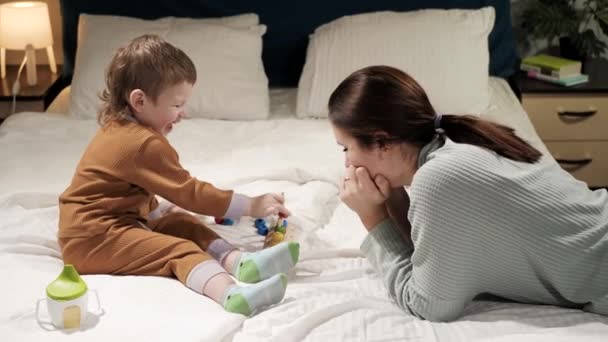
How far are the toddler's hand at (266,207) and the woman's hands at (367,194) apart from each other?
11.9 inches

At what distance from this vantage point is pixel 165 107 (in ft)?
6.15

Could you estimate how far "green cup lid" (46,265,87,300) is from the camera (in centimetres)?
150

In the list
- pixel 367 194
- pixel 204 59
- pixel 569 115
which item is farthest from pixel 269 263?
pixel 569 115

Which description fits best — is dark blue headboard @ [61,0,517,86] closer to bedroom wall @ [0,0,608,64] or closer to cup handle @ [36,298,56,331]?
bedroom wall @ [0,0,608,64]

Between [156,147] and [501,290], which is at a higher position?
[156,147]

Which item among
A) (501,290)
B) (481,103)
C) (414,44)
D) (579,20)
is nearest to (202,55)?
(414,44)

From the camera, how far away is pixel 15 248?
6.10 feet

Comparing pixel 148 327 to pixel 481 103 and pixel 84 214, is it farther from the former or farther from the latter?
pixel 481 103

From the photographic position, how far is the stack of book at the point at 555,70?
3.23 meters

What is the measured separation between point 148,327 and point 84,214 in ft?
1.27

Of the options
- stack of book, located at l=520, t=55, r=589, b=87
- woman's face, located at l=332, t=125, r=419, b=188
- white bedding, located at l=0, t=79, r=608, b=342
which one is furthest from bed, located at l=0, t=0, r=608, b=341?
woman's face, located at l=332, t=125, r=419, b=188

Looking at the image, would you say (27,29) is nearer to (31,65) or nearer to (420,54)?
(31,65)

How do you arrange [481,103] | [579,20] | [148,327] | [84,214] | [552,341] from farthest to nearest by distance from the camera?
1. [579,20]
2. [481,103]
3. [84,214]
4. [148,327]
5. [552,341]

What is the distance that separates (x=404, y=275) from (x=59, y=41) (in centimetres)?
251
